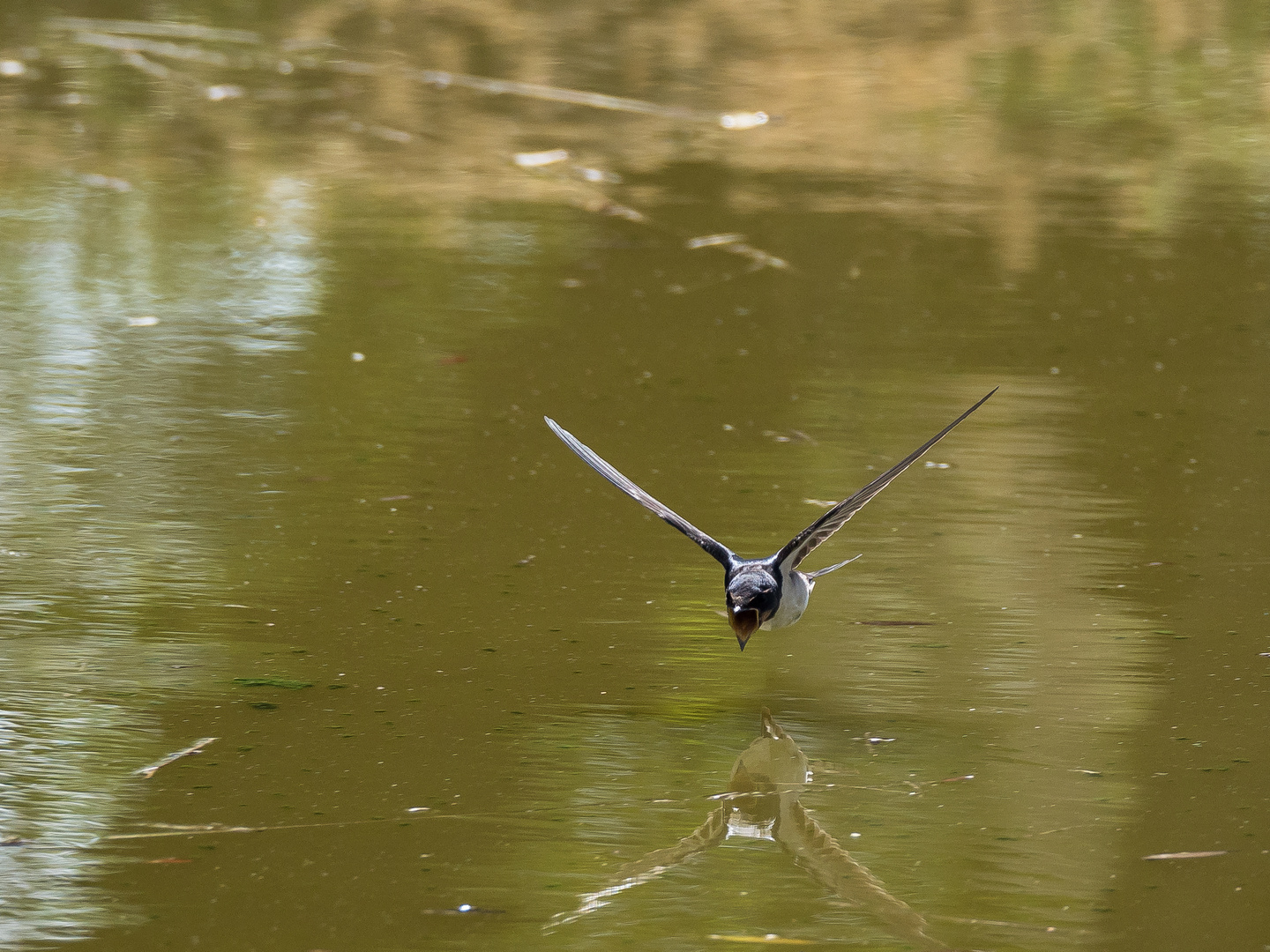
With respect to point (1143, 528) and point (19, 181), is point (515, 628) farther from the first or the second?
point (19, 181)

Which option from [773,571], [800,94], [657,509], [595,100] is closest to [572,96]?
[595,100]

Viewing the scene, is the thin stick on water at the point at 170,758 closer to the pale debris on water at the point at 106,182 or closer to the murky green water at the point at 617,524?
the murky green water at the point at 617,524

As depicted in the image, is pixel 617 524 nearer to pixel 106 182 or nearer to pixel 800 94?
pixel 106 182

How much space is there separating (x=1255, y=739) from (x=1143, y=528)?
1.51 metres

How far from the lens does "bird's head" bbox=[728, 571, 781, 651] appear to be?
3799 mm

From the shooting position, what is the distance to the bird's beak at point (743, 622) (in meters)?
3.81

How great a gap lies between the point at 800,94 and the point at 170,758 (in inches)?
361

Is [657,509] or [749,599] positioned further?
[657,509]

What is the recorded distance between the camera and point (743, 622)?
3820 mm

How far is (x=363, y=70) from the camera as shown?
40.7ft

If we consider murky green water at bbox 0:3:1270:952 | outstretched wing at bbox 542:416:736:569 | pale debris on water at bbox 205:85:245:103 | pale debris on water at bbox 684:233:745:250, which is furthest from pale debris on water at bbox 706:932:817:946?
pale debris on water at bbox 205:85:245:103

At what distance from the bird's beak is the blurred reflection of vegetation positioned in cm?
534

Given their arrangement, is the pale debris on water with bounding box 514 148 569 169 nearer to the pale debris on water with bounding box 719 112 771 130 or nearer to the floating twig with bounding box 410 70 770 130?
the floating twig with bounding box 410 70 770 130

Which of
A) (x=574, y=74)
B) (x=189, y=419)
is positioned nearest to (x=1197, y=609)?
(x=189, y=419)
